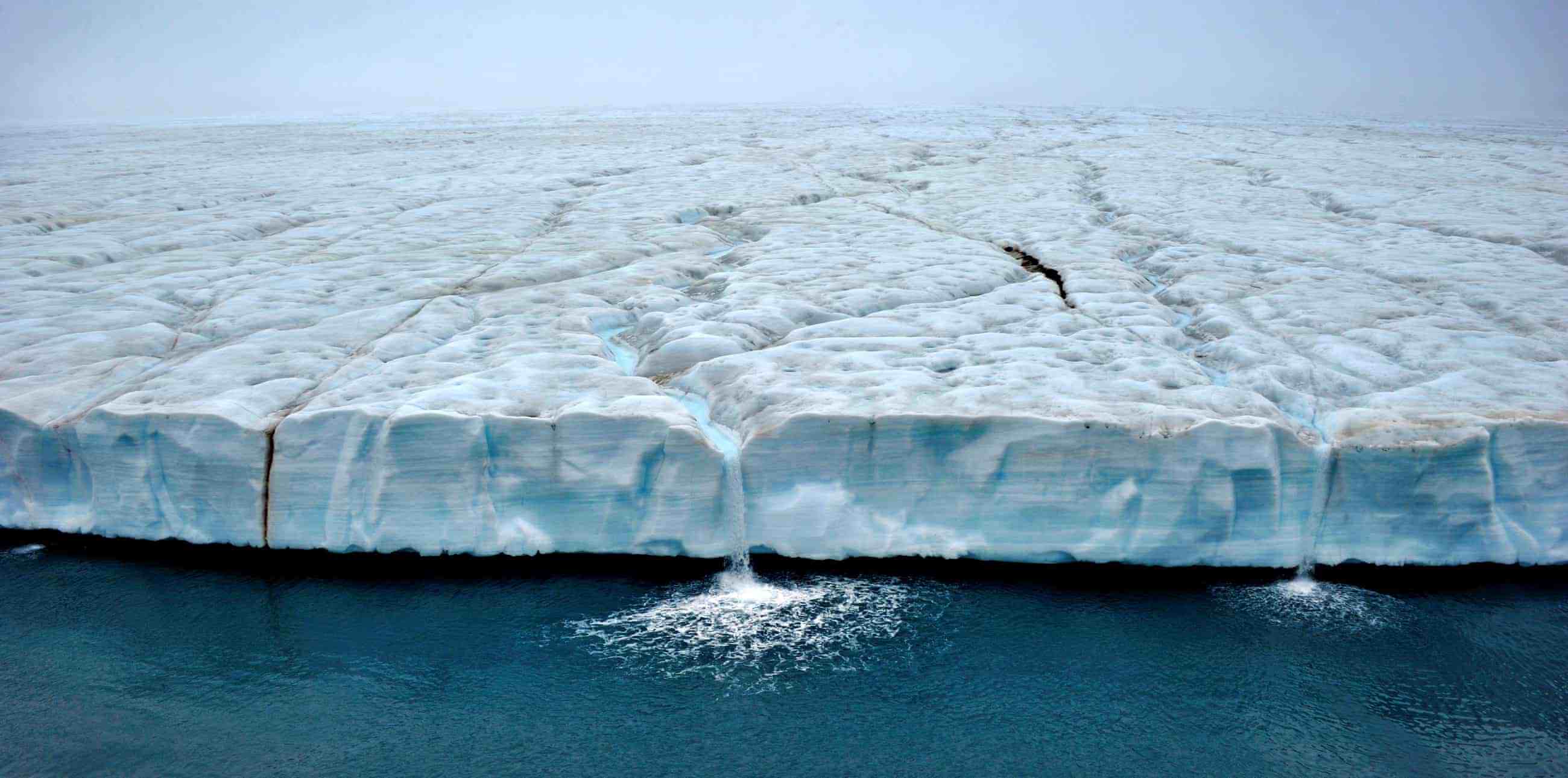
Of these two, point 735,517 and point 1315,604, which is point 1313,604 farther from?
point 735,517

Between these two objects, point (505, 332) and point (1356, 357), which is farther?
point (505, 332)

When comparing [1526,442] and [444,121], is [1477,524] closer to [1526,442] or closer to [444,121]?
[1526,442]

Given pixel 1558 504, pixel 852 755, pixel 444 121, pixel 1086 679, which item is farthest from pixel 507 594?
pixel 444 121

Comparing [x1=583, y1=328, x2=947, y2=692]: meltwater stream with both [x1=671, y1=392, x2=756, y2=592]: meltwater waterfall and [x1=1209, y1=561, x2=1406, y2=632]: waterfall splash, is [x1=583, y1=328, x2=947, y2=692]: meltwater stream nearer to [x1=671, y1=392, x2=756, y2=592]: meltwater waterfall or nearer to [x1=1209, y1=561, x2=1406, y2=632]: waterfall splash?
[x1=671, y1=392, x2=756, y2=592]: meltwater waterfall

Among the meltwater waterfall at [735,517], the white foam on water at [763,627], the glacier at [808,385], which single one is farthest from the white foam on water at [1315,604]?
the meltwater waterfall at [735,517]

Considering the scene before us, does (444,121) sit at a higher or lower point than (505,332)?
higher

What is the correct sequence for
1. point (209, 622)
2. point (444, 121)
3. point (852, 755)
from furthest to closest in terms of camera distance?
1. point (444, 121)
2. point (209, 622)
3. point (852, 755)

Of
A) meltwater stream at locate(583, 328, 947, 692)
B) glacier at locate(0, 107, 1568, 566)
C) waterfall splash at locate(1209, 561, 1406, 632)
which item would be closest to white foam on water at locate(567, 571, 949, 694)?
meltwater stream at locate(583, 328, 947, 692)
